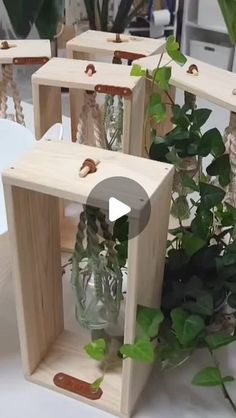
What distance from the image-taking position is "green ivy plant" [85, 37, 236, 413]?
65cm

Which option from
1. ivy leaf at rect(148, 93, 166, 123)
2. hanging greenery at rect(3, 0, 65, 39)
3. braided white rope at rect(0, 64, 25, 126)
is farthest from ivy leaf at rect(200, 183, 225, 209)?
hanging greenery at rect(3, 0, 65, 39)

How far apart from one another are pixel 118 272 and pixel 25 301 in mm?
122

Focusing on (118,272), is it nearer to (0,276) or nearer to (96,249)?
(96,249)

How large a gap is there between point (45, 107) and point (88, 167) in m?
0.35

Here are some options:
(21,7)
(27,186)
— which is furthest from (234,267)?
(21,7)

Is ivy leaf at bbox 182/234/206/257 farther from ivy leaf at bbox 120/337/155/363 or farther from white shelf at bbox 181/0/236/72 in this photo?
white shelf at bbox 181/0/236/72

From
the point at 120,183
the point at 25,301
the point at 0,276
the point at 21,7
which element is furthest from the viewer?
the point at 21,7

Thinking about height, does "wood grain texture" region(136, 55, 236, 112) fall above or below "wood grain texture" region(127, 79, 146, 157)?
above

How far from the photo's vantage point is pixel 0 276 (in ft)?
2.84

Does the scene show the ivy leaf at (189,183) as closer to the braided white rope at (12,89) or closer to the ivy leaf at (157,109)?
the ivy leaf at (157,109)

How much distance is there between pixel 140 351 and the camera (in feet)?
1.97

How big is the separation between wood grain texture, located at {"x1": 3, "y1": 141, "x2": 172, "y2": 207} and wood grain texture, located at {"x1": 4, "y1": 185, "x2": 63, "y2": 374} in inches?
1.2

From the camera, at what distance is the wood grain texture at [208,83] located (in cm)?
76

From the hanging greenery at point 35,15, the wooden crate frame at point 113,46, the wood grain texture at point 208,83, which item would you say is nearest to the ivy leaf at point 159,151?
the wood grain texture at point 208,83
